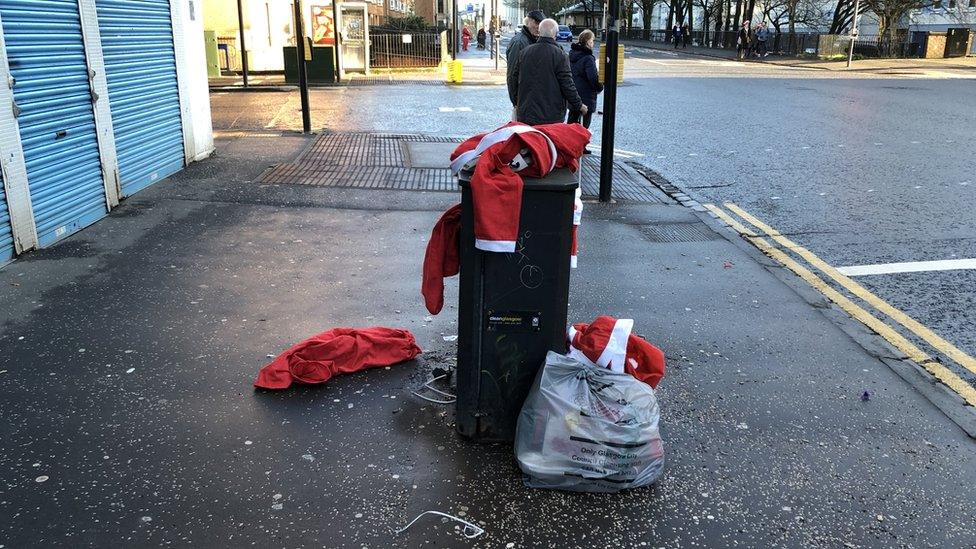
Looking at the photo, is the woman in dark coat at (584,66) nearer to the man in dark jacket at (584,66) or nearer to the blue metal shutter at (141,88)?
the man in dark jacket at (584,66)

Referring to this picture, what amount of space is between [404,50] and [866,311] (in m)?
26.1

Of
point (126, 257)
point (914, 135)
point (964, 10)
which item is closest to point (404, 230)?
point (126, 257)

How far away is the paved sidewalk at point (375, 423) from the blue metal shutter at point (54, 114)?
52cm

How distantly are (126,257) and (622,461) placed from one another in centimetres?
477

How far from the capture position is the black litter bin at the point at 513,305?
327 centimetres

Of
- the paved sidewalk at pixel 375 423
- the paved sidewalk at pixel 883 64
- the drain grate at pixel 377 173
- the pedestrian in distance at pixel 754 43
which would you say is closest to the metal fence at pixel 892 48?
the paved sidewalk at pixel 883 64

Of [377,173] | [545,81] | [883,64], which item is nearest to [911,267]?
[545,81]

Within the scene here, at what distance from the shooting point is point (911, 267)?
6477 millimetres

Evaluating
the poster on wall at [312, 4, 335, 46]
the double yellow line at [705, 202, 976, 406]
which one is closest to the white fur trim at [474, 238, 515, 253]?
the double yellow line at [705, 202, 976, 406]

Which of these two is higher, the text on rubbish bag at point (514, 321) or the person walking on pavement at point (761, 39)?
the person walking on pavement at point (761, 39)

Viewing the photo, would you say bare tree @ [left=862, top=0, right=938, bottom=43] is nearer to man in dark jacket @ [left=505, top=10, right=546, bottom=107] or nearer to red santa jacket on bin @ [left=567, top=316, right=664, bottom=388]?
man in dark jacket @ [left=505, top=10, right=546, bottom=107]

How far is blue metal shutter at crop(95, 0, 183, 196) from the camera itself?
7.75 meters

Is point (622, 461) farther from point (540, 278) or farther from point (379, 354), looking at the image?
point (379, 354)

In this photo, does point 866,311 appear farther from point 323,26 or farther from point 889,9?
point 889,9
